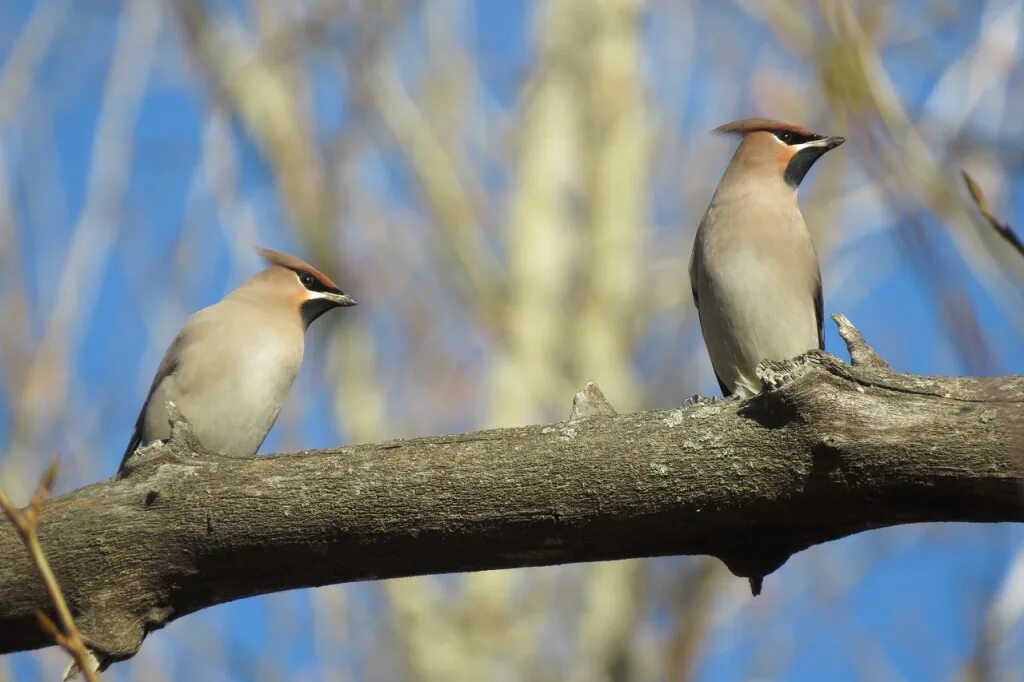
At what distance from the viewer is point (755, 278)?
5328mm

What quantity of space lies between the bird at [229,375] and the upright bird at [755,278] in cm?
163

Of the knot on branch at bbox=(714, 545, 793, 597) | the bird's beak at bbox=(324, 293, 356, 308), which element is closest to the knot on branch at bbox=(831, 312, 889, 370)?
the knot on branch at bbox=(714, 545, 793, 597)

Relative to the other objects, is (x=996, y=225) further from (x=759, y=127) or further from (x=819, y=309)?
(x=759, y=127)

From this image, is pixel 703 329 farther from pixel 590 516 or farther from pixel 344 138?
pixel 344 138

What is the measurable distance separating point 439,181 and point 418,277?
135cm

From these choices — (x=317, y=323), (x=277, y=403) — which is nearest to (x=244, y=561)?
(x=277, y=403)

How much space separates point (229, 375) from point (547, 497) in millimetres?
2524

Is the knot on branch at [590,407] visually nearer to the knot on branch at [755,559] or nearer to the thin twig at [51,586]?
the knot on branch at [755,559]

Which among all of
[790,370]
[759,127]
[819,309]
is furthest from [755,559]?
[759,127]

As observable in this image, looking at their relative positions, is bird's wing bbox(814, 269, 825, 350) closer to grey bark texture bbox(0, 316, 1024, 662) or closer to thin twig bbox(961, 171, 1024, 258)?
grey bark texture bbox(0, 316, 1024, 662)

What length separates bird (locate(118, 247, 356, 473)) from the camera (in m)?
5.49

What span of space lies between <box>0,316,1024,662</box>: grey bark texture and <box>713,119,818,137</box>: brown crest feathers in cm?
264

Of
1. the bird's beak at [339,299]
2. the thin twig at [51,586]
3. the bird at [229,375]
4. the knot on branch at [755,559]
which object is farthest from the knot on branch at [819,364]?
the bird's beak at [339,299]

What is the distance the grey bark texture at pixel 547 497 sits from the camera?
3094mm
